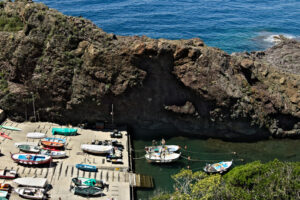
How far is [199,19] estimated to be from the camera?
12469 cm

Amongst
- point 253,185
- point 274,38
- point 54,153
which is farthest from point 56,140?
point 274,38

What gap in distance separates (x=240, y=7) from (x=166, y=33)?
150 ft

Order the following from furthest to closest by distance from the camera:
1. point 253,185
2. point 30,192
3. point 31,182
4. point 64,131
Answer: point 64,131
point 31,182
point 30,192
point 253,185

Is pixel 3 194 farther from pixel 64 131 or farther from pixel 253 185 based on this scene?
pixel 253 185

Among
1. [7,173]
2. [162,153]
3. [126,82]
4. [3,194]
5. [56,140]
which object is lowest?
[162,153]

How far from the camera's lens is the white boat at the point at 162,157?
60.2 meters

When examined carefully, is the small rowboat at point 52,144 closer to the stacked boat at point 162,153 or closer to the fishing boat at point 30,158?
the fishing boat at point 30,158

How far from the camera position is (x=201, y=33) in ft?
373

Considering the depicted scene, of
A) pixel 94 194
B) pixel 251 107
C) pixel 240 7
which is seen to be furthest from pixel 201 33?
pixel 94 194

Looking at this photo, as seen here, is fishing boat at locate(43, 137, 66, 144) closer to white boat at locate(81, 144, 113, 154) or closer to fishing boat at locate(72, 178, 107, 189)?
white boat at locate(81, 144, 113, 154)

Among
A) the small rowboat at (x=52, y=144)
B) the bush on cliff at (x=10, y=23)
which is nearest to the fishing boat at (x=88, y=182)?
the small rowboat at (x=52, y=144)

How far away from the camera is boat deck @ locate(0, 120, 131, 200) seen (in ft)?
168

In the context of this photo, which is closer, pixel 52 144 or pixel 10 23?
pixel 52 144

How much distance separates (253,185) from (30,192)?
29691 mm
